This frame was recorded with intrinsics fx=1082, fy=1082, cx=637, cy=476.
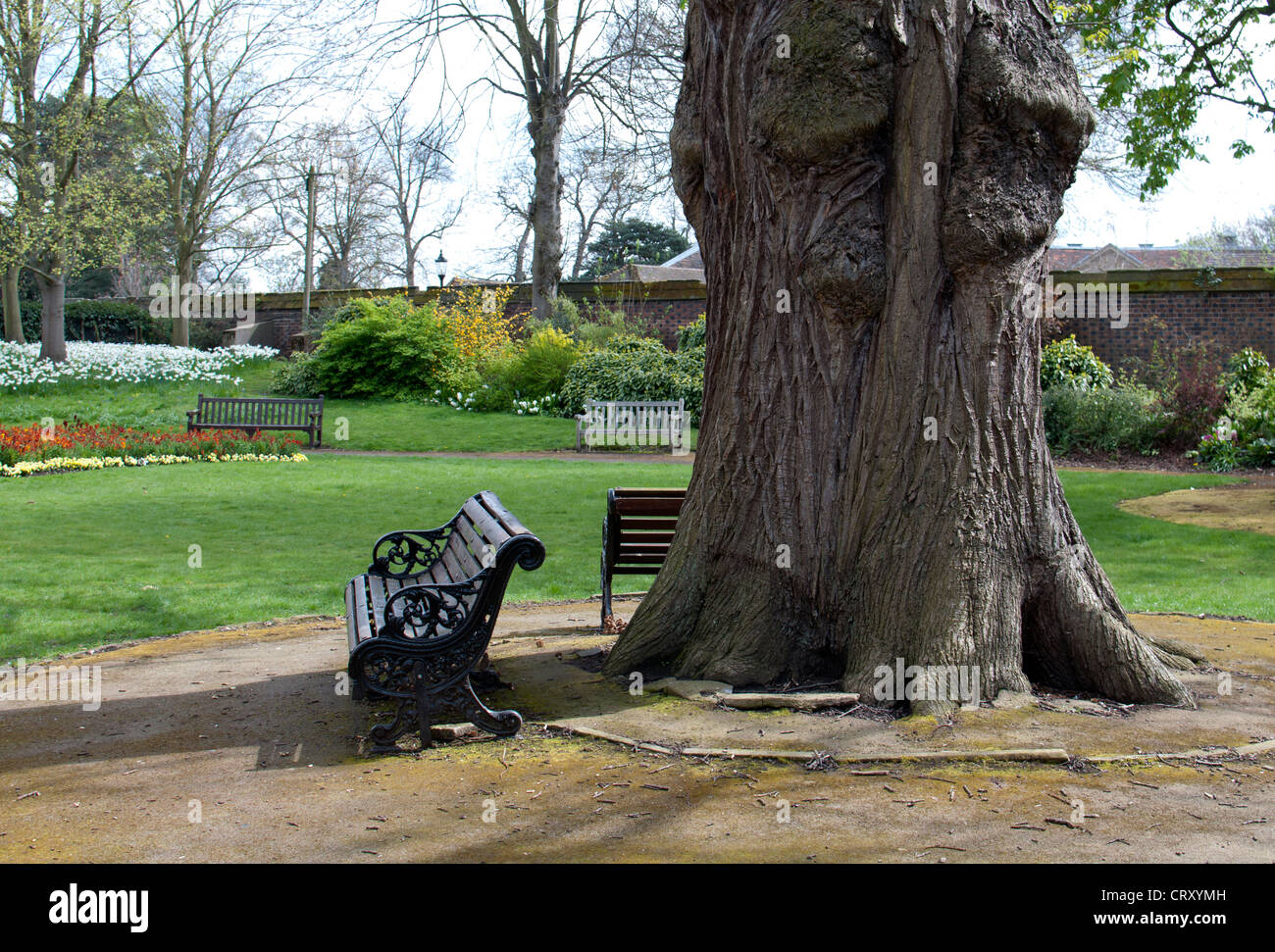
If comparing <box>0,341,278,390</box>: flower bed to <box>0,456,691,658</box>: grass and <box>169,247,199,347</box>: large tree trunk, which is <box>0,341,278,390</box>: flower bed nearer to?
<box>169,247,199,347</box>: large tree trunk

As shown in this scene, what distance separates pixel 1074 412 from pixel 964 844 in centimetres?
1725

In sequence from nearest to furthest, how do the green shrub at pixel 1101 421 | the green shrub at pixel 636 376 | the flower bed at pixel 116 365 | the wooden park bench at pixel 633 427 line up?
the green shrub at pixel 1101 421
the wooden park bench at pixel 633 427
the green shrub at pixel 636 376
the flower bed at pixel 116 365

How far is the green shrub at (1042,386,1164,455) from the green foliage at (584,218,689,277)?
35.1 metres

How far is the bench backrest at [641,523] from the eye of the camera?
7297 mm

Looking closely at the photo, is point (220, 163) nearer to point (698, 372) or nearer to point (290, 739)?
point (698, 372)

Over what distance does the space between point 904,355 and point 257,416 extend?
18.4 meters

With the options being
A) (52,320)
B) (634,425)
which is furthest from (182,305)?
(634,425)

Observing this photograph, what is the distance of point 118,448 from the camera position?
55.5ft

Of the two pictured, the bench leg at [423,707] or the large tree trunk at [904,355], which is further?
the large tree trunk at [904,355]

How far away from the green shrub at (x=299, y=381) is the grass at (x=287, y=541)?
10.6 metres

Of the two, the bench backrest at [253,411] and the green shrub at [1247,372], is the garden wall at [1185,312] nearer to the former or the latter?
the green shrub at [1247,372]

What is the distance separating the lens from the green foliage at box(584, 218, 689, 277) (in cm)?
5294

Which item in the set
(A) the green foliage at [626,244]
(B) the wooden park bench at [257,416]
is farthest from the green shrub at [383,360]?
(A) the green foliage at [626,244]

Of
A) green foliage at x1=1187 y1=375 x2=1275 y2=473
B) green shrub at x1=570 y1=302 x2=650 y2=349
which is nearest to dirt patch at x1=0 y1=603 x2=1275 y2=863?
green foliage at x1=1187 y1=375 x2=1275 y2=473
